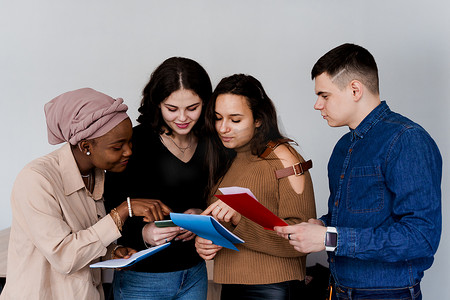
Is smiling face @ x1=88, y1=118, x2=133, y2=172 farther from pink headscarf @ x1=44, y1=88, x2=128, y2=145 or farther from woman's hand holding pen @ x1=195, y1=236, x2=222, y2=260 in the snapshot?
woman's hand holding pen @ x1=195, y1=236, x2=222, y2=260

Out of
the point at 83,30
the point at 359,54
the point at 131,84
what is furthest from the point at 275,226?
the point at 83,30

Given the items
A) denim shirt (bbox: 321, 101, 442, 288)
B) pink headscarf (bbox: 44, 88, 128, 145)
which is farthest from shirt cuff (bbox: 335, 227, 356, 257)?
pink headscarf (bbox: 44, 88, 128, 145)

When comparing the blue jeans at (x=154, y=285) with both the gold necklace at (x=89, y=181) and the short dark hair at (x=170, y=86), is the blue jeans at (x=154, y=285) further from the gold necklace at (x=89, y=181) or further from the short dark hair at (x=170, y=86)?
the short dark hair at (x=170, y=86)

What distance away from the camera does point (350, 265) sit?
153 centimetres

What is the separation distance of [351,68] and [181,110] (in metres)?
0.73

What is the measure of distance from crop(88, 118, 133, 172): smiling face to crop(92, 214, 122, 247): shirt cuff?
0.70 feet

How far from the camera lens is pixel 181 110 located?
188cm

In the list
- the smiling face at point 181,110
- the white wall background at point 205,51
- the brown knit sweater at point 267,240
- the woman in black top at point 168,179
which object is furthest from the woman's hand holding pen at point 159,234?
the white wall background at point 205,51

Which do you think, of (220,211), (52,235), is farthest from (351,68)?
(52,235)

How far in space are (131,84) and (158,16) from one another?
0.57 m

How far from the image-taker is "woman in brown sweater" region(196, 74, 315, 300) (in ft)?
5.46

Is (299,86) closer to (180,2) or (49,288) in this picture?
(180,2)

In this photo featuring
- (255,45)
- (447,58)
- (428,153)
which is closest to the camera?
(428,153)

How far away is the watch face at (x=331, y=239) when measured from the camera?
1376mm
